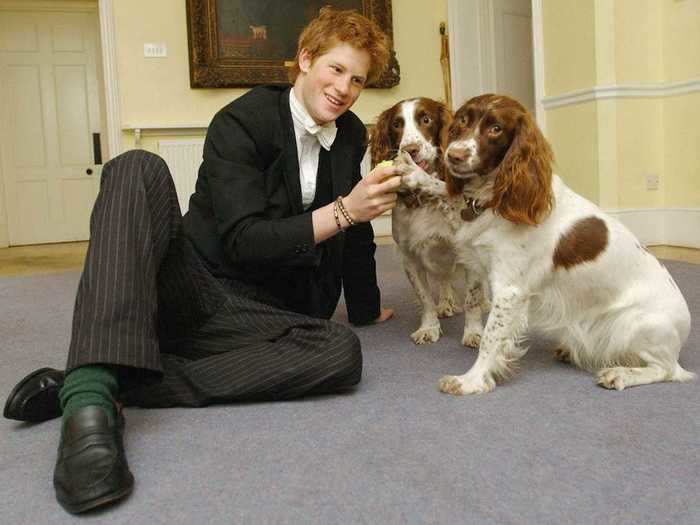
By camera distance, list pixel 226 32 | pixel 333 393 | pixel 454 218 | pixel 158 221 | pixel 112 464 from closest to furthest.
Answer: pixel 112 464 → pixel 158 221 → pixel 333 393 → pixel 454 218 → pixel 226 32

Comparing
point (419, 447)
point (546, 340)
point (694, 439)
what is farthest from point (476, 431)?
point (546, 340)

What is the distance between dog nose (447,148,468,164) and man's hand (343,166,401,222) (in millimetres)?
142

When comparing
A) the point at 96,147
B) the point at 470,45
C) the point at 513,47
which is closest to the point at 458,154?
the point at 470,45

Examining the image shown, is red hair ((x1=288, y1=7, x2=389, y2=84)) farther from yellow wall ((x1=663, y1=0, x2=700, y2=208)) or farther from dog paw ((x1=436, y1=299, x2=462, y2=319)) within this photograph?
yellow wall ((x1=663, y1=0, x2=700, y2=208))

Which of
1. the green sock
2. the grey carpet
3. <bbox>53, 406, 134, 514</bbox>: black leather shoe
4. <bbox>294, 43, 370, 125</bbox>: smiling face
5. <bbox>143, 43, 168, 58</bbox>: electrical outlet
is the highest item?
<bbox>143, 43, 168, 58</bbox>: electrical outlet

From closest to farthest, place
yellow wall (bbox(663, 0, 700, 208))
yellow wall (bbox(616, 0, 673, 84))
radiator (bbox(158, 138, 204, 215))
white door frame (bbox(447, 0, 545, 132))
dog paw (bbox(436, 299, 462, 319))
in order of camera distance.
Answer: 1. dog paw (bbox(436, 299, 462, 319))
2. yellow wall (bbox(663, 0, 700, 208))
3. yellow wall (bbox(616, 0, 673, 84))
4. radiator (bbox(158, 138, 204, 215))
5. white door frame (bbox(447, 0, 545, 132))

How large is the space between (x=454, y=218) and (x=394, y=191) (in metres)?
0.31

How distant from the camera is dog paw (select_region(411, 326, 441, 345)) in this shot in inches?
92.3

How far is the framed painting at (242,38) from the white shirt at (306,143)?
386 cm

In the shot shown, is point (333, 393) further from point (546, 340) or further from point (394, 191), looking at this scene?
point (546, 340)

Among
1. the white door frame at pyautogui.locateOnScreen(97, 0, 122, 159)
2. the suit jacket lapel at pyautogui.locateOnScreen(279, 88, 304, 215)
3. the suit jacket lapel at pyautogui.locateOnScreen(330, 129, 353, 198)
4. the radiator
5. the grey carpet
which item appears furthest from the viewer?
the radiator

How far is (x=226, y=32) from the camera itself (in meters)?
5.79

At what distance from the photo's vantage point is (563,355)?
2.02 m

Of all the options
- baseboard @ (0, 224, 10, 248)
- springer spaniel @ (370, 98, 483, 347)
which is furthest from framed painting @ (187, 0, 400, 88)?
springer spaniel @ (370, 98, 483, 347)
